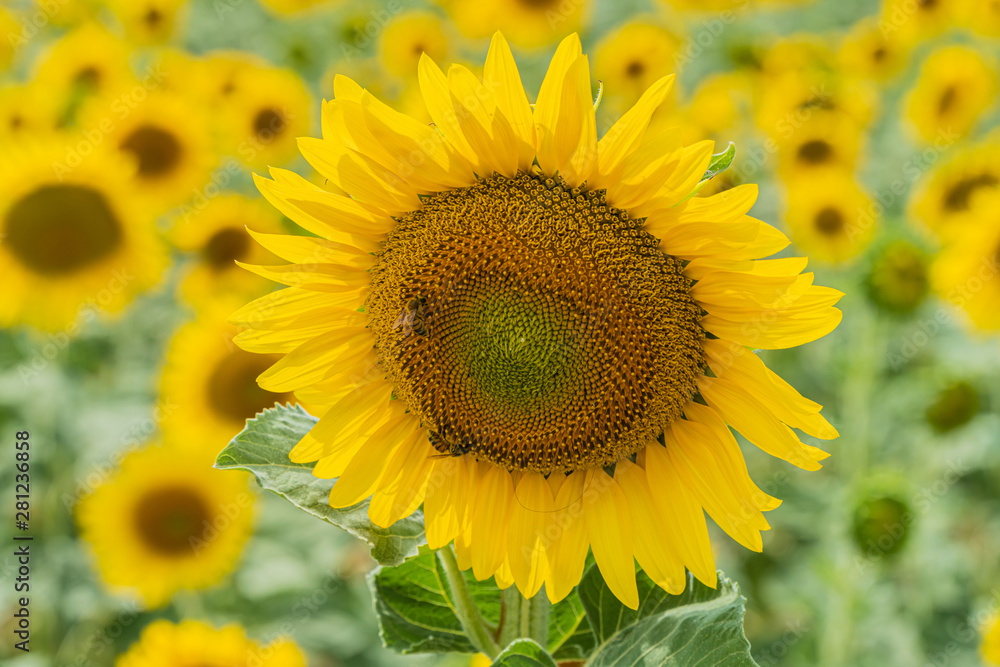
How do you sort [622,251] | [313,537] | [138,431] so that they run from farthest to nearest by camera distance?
[313,537]
[138,431]
[622,251]

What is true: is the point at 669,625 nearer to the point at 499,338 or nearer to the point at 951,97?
the point at 499,338

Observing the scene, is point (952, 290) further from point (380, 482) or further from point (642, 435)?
point (380, 482)

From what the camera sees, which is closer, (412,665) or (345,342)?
(345,342)

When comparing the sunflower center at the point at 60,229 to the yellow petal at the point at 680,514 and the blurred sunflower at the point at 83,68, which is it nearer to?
the blurred sunflower at the point at 83,68

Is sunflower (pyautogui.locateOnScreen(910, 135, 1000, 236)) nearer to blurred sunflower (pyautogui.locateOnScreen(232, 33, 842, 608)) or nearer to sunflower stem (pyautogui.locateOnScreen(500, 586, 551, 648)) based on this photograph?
blurred sunflower (pyautogui.locateOnScreen(232, 33, 842, 608))

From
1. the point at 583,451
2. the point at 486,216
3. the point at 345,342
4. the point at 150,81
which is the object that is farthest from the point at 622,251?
the point at 150,81

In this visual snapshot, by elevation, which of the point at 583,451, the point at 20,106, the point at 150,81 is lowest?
the point at 20,106

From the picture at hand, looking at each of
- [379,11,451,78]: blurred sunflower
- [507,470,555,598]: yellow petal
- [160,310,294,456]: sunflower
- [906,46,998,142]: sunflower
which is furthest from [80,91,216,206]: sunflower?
[906,46,998,142]: sunflower

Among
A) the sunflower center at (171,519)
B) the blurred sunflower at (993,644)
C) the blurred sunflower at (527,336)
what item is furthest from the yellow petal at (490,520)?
the sunflower center at (171,519)
